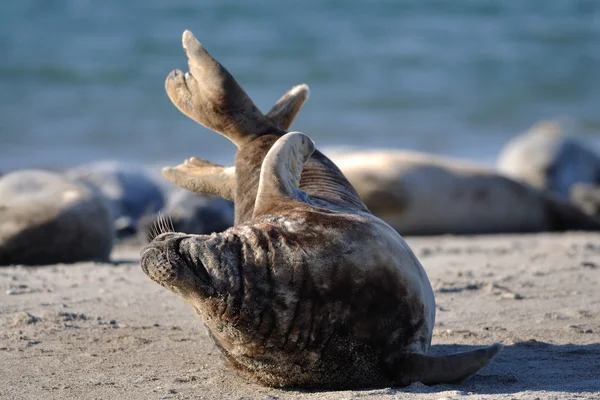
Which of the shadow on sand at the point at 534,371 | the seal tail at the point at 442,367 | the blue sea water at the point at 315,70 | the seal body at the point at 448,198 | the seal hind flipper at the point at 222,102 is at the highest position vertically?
the seal hind flipper at the point at 222,102

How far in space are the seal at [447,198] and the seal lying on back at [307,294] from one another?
4.88 meters

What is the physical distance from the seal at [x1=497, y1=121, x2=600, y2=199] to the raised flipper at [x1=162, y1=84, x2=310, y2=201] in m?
6.19

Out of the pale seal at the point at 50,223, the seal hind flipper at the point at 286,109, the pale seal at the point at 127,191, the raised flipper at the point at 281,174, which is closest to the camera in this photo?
the raised flipper at the point at 281,174

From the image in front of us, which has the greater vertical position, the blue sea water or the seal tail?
the seal tail

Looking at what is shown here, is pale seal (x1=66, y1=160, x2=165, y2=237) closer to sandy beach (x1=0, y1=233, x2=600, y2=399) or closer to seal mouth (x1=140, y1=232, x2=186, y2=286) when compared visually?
sandy beach (x1=0, y1=233, x2=600, y2=399)

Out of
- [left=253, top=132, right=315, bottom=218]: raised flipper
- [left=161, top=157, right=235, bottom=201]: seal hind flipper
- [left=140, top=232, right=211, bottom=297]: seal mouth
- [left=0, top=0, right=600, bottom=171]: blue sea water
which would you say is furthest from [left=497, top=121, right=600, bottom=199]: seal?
[left=140, top=232, right=211, bottom=297]: seal mouth

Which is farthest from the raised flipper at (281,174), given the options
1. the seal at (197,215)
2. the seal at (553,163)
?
the seal at (553,163)

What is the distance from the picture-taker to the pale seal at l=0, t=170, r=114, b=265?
256 inches

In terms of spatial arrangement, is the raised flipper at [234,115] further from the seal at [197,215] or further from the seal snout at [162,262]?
the seal at [197,215]

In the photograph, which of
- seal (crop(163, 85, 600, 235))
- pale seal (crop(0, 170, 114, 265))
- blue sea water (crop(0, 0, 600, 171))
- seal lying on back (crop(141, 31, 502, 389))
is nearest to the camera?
seal lying on back (crop(141, 31, 502, 389))

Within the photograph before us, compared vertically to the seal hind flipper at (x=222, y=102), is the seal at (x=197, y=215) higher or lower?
lower

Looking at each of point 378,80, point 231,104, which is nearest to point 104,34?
point 378,80

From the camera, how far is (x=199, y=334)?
4.48 meters

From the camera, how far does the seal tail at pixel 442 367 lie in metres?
3.33
